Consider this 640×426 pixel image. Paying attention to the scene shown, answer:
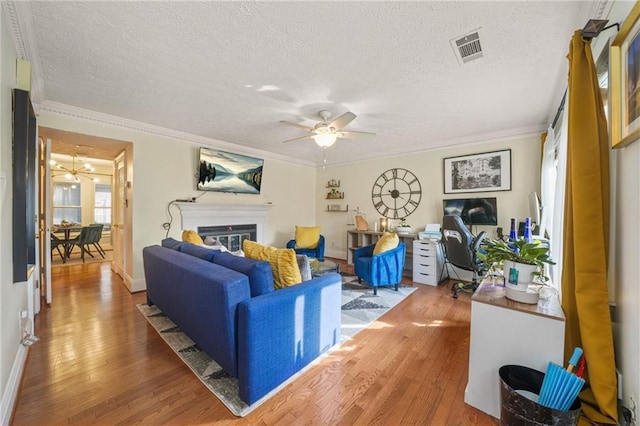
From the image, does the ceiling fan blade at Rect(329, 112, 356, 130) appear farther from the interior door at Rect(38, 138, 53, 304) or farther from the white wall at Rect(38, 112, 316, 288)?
the interior door at Rect(38, 138, 53, 304)

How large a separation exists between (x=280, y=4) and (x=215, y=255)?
1894 mm

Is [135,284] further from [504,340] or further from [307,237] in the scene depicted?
[504,340]

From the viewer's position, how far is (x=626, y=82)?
113 centimetres

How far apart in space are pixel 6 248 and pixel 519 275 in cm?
310

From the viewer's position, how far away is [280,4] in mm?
1545

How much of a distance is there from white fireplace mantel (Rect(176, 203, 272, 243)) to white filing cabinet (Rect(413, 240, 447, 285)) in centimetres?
303

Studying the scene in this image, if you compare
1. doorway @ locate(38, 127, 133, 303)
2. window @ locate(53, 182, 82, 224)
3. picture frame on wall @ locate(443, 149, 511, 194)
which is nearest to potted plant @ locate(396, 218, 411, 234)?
picture frame on wall @ locate(443, 149, 511, 194)

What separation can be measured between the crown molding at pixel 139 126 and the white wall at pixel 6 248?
158 centimetres

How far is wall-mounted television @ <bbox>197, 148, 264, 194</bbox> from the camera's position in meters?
4.24

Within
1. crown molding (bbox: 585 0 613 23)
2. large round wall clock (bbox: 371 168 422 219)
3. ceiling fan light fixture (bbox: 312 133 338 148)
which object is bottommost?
large round wall clock (bbox: 371 168 422 219)

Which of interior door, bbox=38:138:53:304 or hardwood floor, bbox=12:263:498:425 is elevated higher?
interior door, bbox=38:138:53:304

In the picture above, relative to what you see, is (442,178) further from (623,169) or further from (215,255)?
(215,255)

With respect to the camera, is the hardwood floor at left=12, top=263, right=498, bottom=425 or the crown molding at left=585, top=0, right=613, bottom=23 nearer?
the crown molding at left=585, top=0, right=613, bottom=23

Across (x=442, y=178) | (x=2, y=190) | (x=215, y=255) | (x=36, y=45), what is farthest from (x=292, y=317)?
(x=442, y=178)
